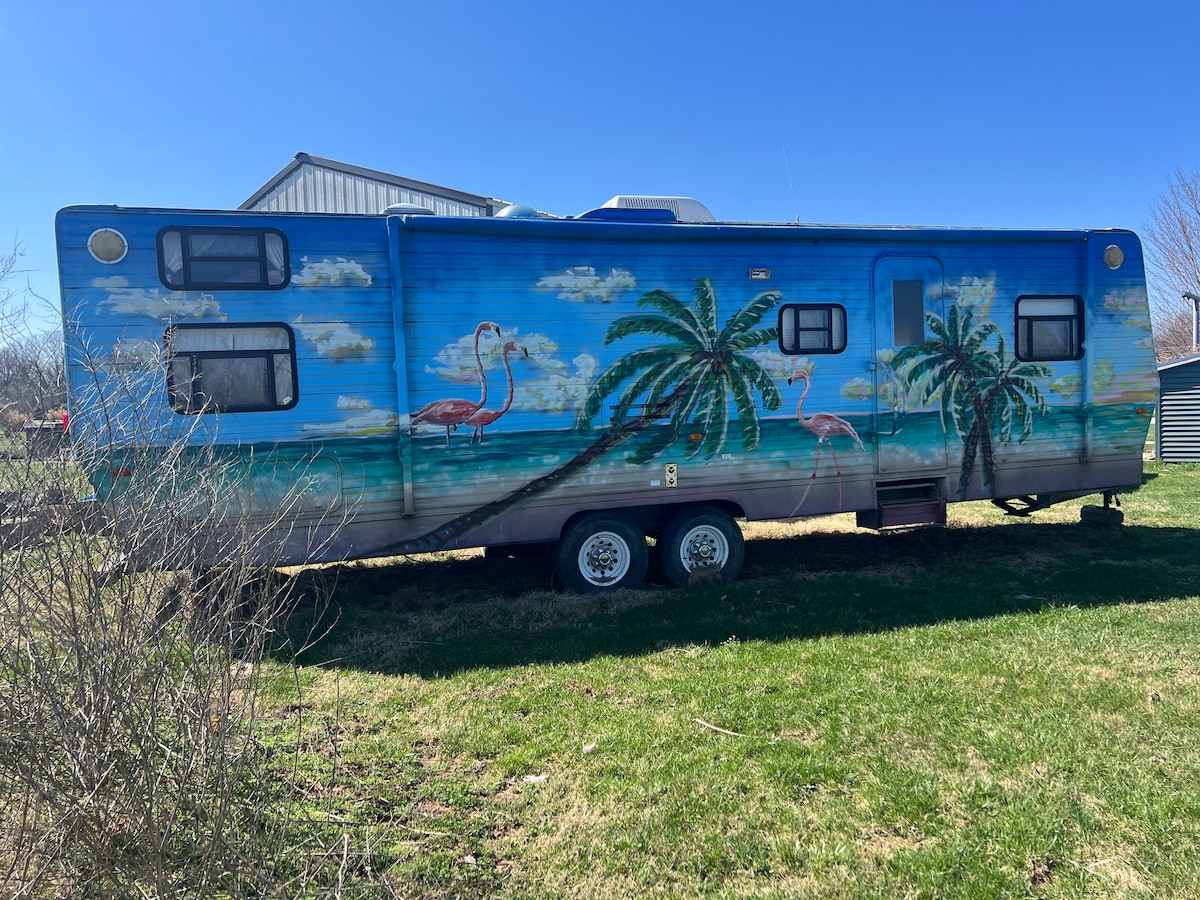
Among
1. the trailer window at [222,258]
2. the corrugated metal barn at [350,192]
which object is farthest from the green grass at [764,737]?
Result: the corrugated metal barn at [350,192]

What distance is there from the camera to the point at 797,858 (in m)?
3.09

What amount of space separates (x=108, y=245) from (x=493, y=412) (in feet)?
10.5

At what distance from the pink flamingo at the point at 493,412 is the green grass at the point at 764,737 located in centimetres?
156

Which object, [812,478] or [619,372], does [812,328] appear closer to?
[812,478]

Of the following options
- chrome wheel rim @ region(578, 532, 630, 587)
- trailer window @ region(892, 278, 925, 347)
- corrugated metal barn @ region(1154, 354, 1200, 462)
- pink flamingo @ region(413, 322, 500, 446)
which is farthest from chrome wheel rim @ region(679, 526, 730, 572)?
corrugated metal barn @ region(1154, 354, 1200, 462)

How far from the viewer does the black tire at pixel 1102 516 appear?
29.2 feet

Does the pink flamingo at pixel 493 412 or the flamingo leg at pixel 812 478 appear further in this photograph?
the flamingo leg at pixel 812 478

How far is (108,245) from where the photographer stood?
5723 millimetres

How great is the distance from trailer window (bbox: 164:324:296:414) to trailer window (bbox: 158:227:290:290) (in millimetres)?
347

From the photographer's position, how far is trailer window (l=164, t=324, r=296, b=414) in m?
5.87

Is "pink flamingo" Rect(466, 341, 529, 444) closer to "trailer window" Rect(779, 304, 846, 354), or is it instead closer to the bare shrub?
"trailer window" Rect(779, 304, 846, 354)

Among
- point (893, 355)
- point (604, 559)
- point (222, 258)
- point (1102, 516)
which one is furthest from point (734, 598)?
point (1102, 516)

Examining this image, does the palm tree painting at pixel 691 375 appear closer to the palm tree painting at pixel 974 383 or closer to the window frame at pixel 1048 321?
the palm tree painting at pixel 974 383

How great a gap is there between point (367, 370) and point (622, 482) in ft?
8.00
